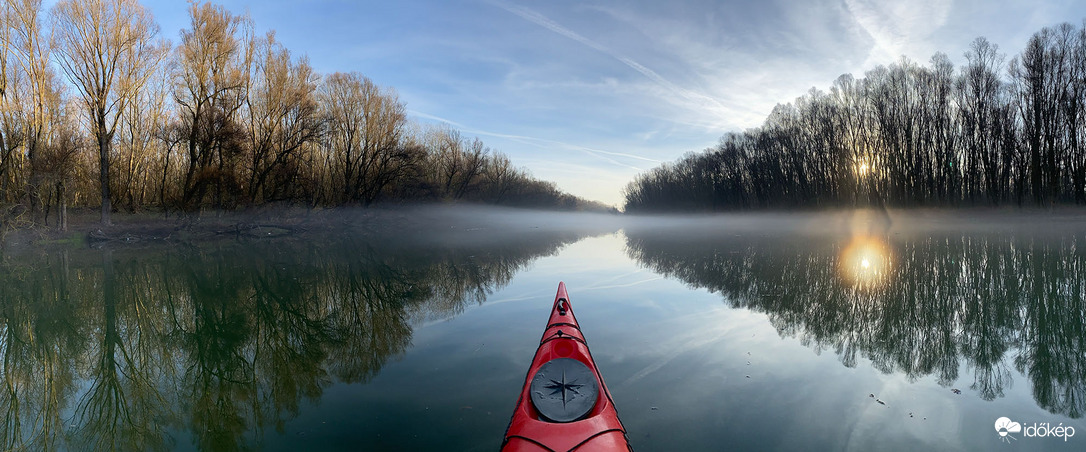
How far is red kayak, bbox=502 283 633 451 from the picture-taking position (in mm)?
2912

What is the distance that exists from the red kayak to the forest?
2475cm

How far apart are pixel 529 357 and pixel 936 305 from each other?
24.4 ft

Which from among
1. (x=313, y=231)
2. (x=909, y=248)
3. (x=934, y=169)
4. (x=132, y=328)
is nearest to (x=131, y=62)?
(x=313, y=231)

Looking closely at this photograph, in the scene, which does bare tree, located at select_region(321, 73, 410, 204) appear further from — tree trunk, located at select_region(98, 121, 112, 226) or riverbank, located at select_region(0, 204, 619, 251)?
tree trunk, located at select_region(98, 121, 112, 226)

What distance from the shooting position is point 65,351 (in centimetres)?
651

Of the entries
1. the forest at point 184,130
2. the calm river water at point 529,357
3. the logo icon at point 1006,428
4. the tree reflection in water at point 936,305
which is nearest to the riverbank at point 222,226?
the forest at point 184,130

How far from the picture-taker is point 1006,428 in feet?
13.2

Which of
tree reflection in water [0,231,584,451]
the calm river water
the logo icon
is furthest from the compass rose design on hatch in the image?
the logo icon

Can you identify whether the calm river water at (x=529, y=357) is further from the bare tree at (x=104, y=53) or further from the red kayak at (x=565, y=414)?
the bare tree at (x=104, y=53)

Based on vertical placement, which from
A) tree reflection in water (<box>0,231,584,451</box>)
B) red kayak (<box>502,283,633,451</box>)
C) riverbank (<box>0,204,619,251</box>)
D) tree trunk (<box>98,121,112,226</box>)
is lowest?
tree reflection in water (<box>0,231,584,451</box>)

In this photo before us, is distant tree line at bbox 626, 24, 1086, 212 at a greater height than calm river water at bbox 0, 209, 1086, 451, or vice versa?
distant tree line at bbox 626, 24, 1086, 212

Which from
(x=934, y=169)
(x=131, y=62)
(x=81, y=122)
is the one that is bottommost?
(x=934, y=169)

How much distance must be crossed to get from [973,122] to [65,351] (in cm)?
4515

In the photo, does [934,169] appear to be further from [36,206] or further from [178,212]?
[36,206]
